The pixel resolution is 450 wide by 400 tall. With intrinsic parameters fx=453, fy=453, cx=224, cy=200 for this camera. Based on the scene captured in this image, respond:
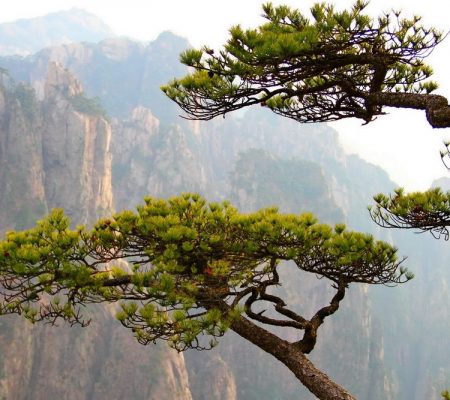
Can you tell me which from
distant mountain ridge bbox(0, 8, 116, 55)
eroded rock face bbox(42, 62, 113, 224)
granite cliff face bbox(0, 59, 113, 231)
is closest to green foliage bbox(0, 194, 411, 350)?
granite cliff face bbox(0, 59, 113, 231)

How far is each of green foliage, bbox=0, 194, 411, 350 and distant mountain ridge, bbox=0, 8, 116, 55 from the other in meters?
145

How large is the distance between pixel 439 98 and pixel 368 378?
67171 mm

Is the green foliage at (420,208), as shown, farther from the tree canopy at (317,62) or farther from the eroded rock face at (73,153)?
the eroded rock face at (73,153)

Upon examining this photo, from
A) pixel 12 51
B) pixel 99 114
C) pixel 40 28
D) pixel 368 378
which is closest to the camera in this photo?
pixel 99 114

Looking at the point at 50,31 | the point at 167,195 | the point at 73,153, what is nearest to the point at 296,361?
the point at 73,153

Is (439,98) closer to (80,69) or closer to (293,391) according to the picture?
(293,391)

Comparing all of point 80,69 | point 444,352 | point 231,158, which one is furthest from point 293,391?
point 80,69

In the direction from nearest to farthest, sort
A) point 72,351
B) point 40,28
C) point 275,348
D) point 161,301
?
point 161,301 → point 275,348 → point 72,351 → point 40,28

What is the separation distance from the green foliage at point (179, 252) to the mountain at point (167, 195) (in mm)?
34636

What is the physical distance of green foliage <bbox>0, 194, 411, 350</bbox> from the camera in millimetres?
5562

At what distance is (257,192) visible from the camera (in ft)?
250

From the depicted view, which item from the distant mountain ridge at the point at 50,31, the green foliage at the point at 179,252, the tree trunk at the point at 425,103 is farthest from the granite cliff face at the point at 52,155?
the distant mountain ridge at the point at 50,31

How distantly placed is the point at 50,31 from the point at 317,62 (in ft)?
531

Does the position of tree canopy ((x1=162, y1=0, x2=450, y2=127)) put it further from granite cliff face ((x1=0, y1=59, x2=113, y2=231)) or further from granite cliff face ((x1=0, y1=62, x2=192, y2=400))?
granite cliff face ((x1=0, y1=59, x2=113, y2=231))
